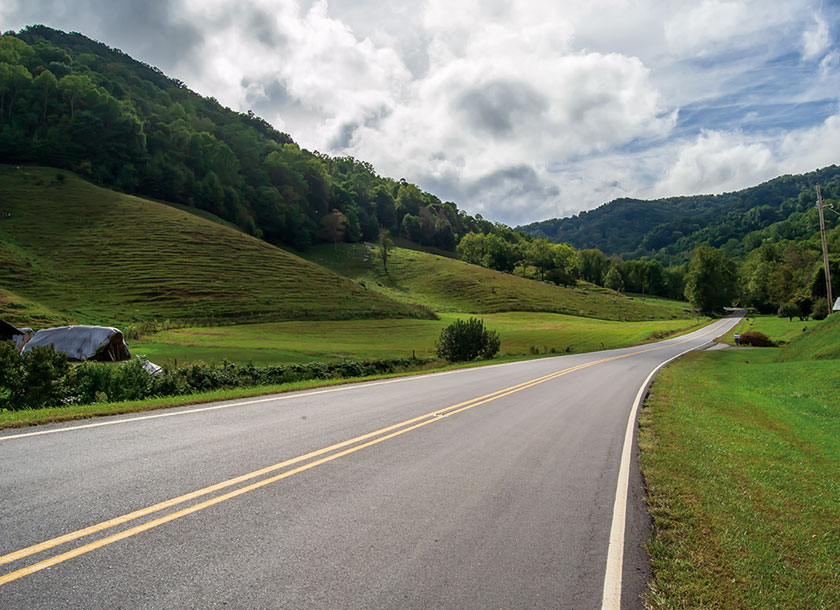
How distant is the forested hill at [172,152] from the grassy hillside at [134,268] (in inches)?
616

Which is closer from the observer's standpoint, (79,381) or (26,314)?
(79,381)

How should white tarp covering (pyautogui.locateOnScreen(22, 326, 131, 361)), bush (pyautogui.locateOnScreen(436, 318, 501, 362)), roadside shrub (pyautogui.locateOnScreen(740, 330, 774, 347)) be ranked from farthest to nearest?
1. roadside shrub (pyautogui.locateOnScreen(740, 330, 774, 347))
2. bush (pyautogui.locateOnScreen(436, 318, 501, 362))
3. white tarp covering (pyautogui.locateOnScreen(22, 326, 131, 361))

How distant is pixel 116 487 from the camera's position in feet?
16.5

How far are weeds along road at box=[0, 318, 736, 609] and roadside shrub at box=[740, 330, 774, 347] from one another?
1847 inches

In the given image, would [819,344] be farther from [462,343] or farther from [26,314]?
[26,314]

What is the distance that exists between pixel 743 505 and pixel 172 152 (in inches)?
5220

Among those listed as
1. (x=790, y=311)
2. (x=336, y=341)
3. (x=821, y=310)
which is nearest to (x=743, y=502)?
(x=336, y=341)

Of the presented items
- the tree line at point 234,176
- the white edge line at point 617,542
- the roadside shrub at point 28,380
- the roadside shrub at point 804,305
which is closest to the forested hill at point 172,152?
the tree line at point 234,176

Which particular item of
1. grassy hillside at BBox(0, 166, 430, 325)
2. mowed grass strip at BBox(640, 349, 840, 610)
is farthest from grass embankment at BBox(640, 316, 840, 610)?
grassy hillside at BBox(0, 166, 430, 325)

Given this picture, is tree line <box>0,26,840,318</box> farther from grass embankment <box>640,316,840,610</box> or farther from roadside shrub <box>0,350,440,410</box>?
roadside shrub <box>0,350,440,410</box>

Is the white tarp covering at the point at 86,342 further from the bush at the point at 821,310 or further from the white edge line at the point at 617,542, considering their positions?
the bush at the point at 821,310

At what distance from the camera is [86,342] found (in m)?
26.6

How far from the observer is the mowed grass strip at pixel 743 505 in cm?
397

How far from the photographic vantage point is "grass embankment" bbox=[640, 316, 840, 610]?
3.98m
